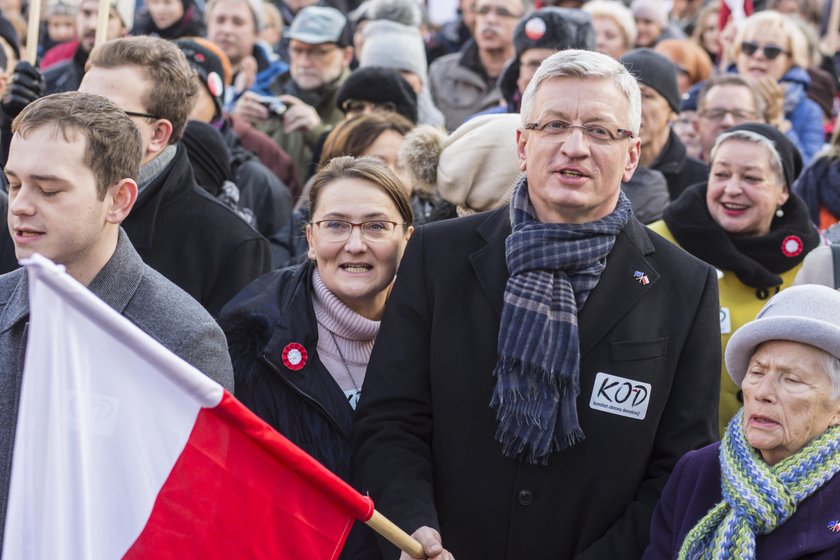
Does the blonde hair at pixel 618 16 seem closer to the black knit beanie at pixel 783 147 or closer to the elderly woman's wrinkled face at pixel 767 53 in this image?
the elderly woman's wrinkled face at pixel 767 53

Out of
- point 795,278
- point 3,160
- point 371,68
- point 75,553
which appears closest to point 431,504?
point 75,553

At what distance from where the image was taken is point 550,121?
3783 mm

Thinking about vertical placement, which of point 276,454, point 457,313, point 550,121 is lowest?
point 276,454

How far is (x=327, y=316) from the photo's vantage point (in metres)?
4.30

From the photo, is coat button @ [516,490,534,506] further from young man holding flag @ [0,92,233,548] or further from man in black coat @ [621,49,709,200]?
man in black coat @ [621,49,709,200]

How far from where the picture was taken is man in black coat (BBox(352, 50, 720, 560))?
3.69 metres

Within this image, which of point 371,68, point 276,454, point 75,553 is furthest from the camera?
point 371,68

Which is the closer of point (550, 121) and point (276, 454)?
point (276, 454)

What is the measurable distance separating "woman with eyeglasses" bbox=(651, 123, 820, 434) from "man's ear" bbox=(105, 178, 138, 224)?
2.62 meters

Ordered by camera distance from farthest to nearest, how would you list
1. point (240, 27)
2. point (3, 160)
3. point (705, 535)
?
point (240, 27)
point (3, 160)
point (705, 535)

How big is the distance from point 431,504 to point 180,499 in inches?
32.1

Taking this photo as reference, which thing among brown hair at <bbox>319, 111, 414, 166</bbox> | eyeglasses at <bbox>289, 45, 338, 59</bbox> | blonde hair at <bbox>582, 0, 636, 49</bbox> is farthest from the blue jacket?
brown hair at <bbox>319, 111, 414, 166</bbox>

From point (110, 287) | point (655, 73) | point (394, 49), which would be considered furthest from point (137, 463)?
point (394, 49)

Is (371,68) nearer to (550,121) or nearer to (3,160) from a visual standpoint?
(3,160)
